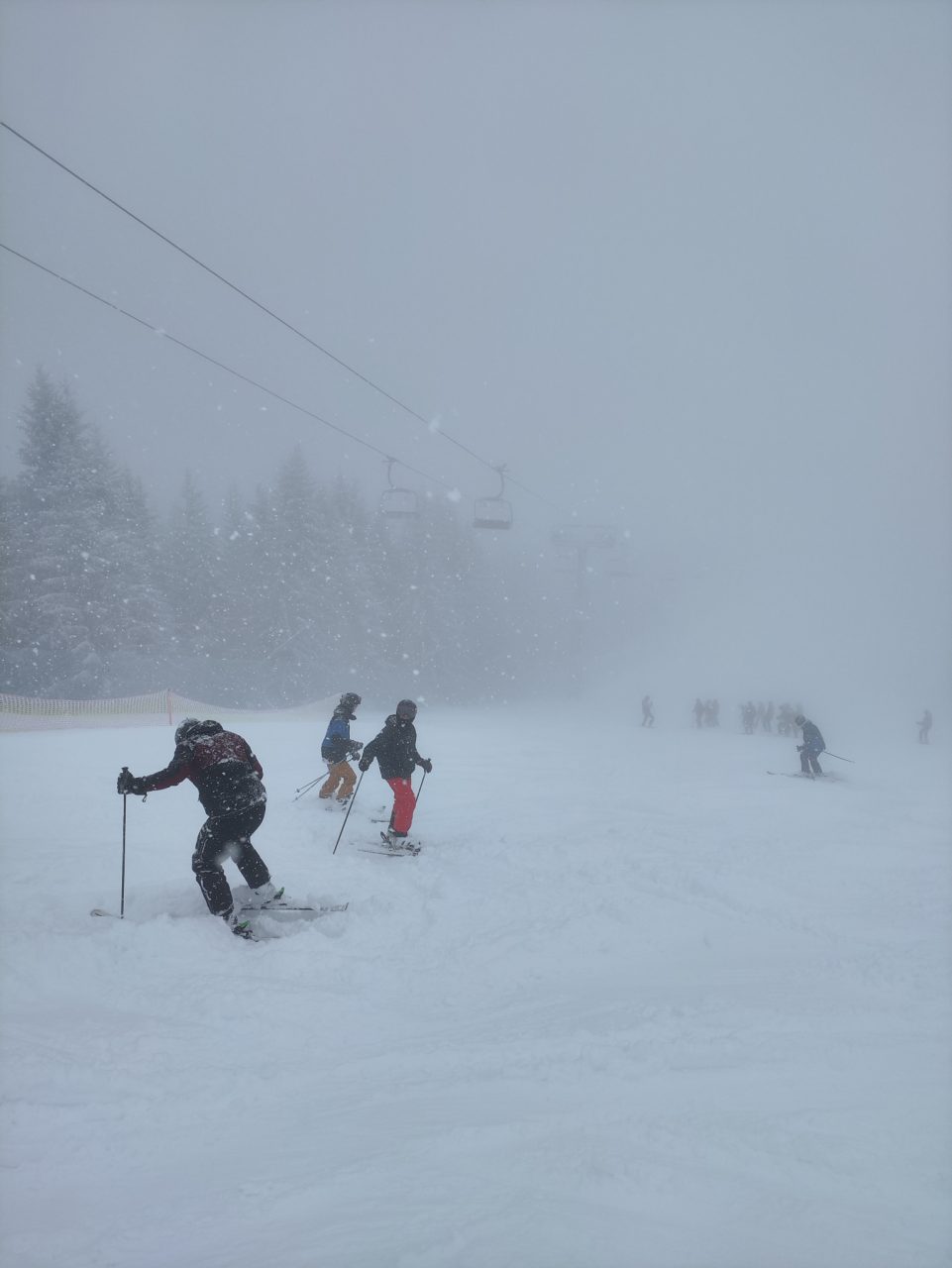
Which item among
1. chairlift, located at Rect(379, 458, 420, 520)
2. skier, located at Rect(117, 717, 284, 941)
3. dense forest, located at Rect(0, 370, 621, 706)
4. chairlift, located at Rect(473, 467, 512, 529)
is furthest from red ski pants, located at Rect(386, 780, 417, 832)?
dense forest, located at Rect(0, 370, 621, 706)

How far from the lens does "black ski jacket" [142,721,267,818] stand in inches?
203

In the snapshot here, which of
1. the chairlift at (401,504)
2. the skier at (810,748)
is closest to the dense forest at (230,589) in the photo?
the chairlift at (401,504)

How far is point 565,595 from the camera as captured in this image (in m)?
76.6

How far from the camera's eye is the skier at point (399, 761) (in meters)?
8.00

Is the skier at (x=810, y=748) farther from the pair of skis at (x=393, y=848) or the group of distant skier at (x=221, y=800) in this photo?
the group of distant skier at (x=221, y=800)

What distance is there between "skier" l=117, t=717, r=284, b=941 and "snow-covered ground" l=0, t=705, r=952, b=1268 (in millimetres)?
316

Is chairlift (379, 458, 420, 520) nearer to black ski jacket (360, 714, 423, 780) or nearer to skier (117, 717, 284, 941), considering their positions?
black ski jacket (360, 714, 423, 780)

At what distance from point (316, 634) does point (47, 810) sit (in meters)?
30.3

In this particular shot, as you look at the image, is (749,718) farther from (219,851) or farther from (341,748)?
(219,851)

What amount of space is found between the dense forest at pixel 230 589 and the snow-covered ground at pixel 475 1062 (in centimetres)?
2199

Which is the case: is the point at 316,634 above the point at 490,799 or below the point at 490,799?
above

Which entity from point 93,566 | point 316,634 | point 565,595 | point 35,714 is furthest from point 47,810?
point 565,595

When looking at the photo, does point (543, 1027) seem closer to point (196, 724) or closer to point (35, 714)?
point (196, 724)

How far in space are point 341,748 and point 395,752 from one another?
1.95m
